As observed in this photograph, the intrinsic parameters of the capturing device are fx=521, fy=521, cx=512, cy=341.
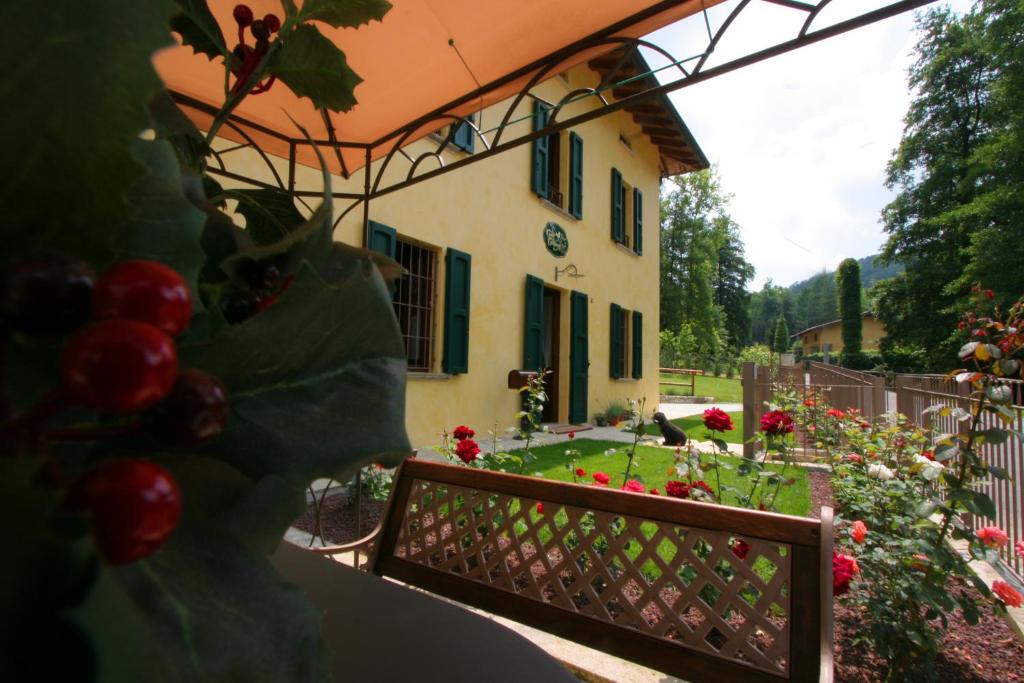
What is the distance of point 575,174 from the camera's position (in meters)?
8.48

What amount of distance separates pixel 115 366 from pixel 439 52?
2.33 meters

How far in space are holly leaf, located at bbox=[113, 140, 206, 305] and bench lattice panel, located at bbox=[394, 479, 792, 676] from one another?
1366mm

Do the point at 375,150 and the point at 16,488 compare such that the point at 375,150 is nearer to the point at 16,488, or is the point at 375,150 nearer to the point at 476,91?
the point at 476,91

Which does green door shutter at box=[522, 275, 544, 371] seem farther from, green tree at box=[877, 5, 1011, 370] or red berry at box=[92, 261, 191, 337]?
green tree at box=[877, 5, 1011, 370]

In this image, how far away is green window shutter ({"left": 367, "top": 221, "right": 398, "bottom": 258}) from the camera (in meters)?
4.91

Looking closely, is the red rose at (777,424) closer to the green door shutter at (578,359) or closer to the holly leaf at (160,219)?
the holly leaf at (160,219)

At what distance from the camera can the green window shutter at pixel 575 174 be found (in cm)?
838

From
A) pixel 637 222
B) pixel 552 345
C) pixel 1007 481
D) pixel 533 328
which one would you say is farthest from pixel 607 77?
pixel 637 222

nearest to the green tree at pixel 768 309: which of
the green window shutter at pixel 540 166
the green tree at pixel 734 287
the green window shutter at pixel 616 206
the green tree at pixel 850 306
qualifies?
the green tree at pixel 734 287

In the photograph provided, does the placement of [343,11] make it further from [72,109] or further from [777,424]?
[777,424]

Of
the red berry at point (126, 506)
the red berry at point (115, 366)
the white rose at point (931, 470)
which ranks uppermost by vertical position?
the red berry at point (115, 366)

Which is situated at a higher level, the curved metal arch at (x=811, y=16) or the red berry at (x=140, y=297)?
the curved metal arch at (x=811, y=16)

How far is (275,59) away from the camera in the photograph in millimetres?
531

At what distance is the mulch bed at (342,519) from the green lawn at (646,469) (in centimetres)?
156
